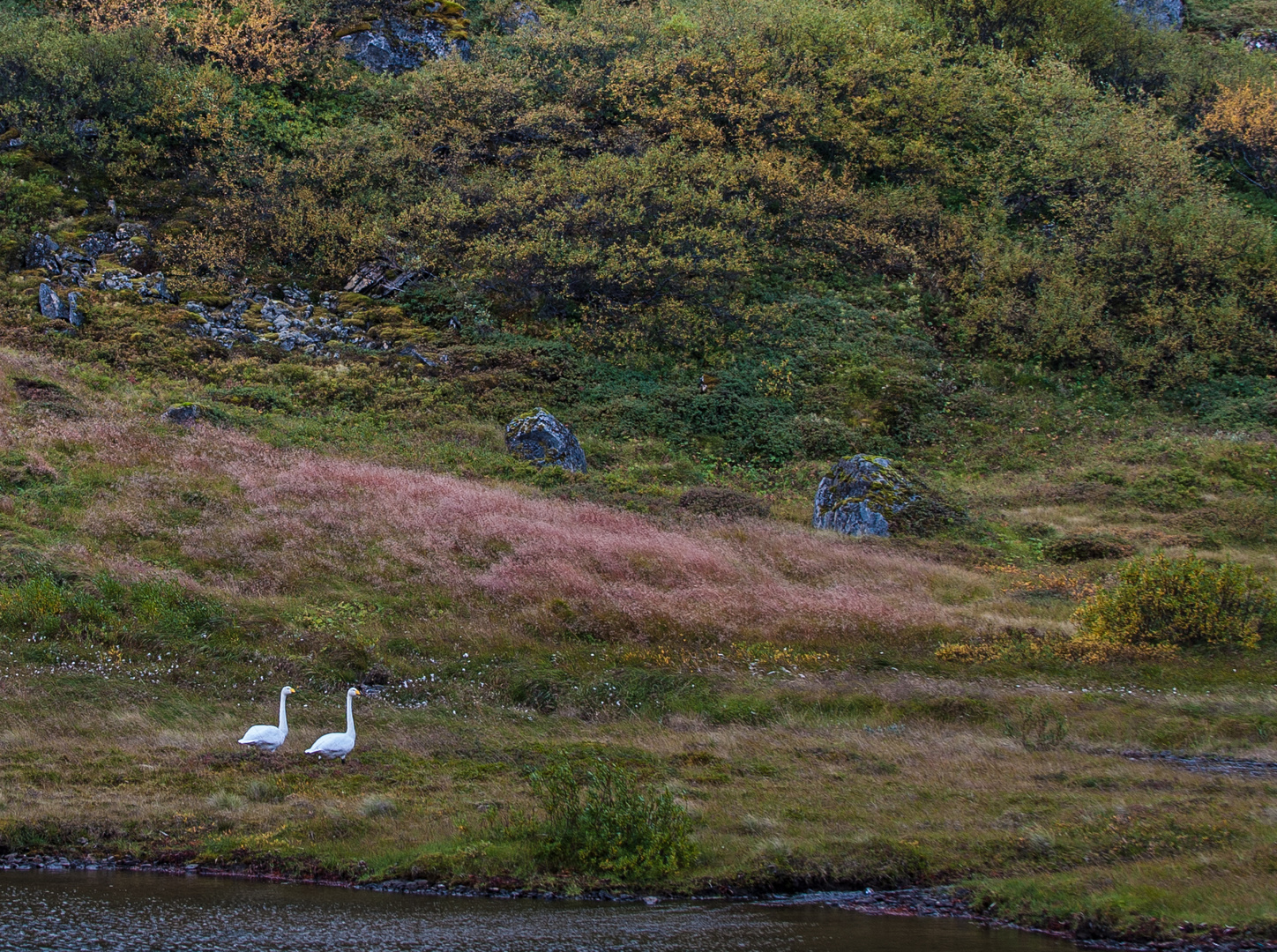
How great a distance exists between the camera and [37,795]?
11977 millimetres

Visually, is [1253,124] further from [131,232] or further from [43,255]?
[43,255]

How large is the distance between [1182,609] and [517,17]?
4593 cm

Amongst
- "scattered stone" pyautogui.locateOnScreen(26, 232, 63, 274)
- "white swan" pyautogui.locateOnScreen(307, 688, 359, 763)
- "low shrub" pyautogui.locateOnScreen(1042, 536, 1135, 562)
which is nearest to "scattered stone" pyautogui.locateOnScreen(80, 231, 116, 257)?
"scattered stone" pyautogui.locateOnScreen(26, 232, 63, 274)

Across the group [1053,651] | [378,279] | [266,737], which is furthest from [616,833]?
[378,279]

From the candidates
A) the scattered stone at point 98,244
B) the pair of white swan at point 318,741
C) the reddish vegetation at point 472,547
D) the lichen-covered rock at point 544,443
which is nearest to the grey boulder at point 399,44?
the scattered stone at point 98,244

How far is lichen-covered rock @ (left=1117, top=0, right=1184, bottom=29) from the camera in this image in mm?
58906

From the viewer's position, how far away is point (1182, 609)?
20.3m

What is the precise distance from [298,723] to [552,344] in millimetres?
22954

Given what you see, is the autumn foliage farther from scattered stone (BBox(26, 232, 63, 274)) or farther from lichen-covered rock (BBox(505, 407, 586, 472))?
scattered stone (BBox(26, 232, 63, 274))

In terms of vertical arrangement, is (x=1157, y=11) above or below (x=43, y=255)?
above

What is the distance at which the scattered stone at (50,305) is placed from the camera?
32.3m

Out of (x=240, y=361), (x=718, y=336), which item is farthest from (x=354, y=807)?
(x=718, y=336)

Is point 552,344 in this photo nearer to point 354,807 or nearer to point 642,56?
point 642,56

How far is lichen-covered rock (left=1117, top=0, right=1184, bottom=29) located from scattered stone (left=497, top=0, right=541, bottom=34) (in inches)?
1364
